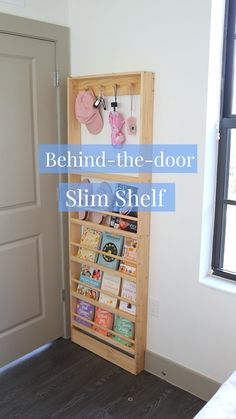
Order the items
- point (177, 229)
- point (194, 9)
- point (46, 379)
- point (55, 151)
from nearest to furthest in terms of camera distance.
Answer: point (194, 9), point (177, 229), point (46, 379), point (55, 151)

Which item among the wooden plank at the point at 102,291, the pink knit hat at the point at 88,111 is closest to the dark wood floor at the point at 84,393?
the wooden plank at the point at 102,291

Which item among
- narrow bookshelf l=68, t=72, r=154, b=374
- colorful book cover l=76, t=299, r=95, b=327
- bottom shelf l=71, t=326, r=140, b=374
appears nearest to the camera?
narrow bookshelf l=68, t=72, r=154, b=374

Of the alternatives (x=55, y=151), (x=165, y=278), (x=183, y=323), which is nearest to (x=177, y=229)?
(x=165, y=278)

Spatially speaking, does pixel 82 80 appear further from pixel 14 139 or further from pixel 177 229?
pixel 177 229

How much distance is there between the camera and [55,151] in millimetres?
2502

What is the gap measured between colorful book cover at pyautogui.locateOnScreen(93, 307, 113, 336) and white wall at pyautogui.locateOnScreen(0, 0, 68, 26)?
1.83 meters

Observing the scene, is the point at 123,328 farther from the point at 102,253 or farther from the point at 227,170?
the point at 227,170

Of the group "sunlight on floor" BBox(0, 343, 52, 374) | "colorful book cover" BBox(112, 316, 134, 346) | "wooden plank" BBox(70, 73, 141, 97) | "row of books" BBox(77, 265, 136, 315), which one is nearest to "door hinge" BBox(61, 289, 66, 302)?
"row of books" BBox(77, 265, 136, 315)

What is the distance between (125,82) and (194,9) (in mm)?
515

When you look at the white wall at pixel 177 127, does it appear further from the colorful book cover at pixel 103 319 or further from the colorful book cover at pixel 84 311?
the colorful book cover at pixel 84 311

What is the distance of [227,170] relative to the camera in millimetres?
2037

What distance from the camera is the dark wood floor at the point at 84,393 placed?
82.2 inches

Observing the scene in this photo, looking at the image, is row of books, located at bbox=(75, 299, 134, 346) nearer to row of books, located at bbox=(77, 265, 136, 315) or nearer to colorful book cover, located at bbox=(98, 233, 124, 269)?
row of books, located at bbox=(77, 265, 136, 315)

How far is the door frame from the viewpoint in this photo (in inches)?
83.7
